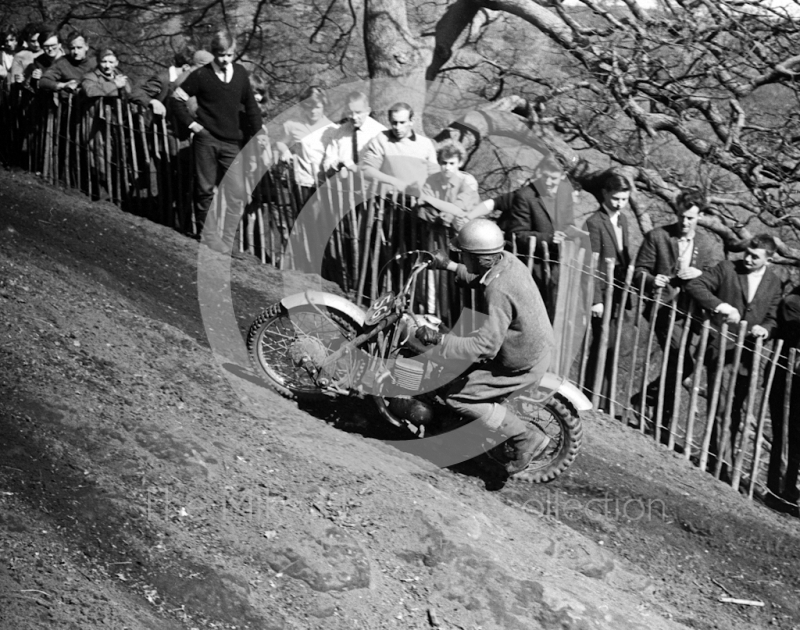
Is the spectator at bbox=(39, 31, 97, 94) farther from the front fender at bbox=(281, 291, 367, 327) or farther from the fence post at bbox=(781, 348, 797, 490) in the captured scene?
the fence post at bbox=(781, 348, 797, 490)

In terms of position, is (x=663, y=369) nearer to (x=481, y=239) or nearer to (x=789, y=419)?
(x=789, y=419)

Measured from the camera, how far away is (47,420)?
17.9 feet

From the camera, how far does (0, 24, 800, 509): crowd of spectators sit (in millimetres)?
7211

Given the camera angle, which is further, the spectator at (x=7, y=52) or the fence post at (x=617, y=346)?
the spectator at (x=7, y=52)

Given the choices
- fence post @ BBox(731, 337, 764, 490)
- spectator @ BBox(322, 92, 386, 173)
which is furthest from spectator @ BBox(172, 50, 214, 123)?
fence post @ BBox(731, 337, 764, 490)

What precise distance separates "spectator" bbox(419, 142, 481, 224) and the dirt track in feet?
7.21

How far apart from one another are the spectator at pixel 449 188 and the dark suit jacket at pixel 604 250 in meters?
1.14

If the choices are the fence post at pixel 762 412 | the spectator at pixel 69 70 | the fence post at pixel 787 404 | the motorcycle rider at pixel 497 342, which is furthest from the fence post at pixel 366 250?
the spectator at pixel 69 70

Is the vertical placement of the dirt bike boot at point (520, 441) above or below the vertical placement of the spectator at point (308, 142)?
below

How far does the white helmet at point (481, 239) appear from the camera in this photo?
18.5ft

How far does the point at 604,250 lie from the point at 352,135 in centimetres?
294

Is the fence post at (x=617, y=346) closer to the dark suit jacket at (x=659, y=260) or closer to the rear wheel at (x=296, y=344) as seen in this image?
the dark suit jacket at (x=659, y=260)

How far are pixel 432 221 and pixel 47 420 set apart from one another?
3.95 m

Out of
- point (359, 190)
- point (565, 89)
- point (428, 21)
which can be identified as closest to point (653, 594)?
point (359, 190)
